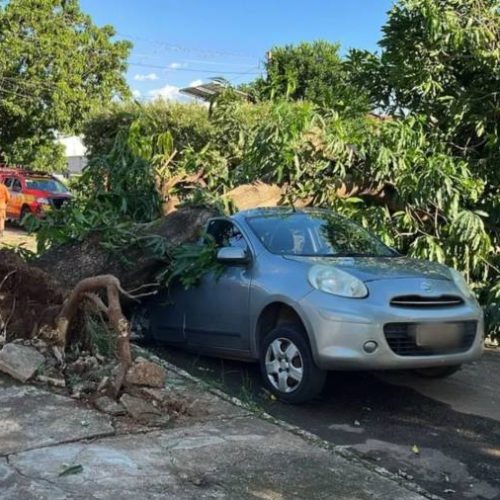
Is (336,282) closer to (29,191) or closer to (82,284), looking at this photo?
(82,284)

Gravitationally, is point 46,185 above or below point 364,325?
above

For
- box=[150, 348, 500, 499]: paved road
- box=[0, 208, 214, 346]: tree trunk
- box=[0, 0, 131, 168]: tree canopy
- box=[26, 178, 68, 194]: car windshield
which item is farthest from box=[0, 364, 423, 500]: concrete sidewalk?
box=[0, 0, 131, 168]: tree canopy

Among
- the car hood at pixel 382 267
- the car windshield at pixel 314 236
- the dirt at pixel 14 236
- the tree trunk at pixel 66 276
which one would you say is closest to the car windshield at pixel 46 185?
the dirt at pixel 14 236

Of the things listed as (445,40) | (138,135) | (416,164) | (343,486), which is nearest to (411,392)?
(343,486)

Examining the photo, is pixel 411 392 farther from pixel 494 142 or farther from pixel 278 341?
pixel 494 142

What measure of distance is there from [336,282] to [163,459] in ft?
7.23

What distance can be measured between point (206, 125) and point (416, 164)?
1147cm

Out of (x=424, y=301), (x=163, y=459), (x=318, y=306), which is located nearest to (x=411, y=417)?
(x=424, y=301)

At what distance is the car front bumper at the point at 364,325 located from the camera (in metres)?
5.68

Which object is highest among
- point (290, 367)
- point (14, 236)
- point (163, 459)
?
point (14, 236)

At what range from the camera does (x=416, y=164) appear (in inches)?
390

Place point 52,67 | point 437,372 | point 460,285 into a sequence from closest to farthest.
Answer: point 460,285, point 437,372, point 52,67

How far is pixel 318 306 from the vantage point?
19.2ft

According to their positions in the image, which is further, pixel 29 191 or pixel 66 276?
pixel 29 191
